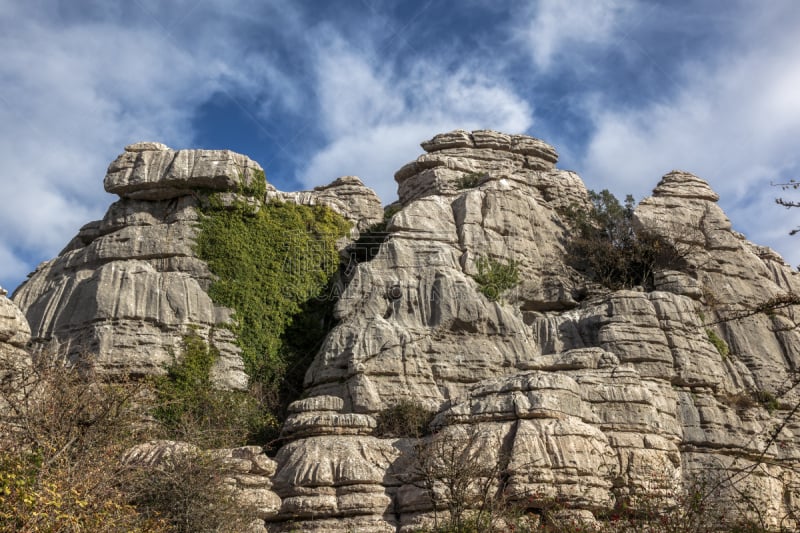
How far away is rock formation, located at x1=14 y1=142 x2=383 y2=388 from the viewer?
23406 mm

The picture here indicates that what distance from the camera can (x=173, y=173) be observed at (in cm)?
2680

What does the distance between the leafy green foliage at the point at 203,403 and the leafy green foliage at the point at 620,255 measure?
12493mm

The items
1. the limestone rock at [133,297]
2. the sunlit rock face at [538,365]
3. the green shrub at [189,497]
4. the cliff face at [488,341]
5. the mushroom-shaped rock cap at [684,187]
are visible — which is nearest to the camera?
the green shrub at [189,497]

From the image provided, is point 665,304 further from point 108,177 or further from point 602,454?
point 108,177

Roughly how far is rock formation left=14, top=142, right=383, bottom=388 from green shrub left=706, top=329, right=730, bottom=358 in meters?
13.4

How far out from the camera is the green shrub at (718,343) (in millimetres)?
25250

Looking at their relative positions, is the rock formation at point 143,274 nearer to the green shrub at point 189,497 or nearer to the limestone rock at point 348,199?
the limestone rock at point 348,199

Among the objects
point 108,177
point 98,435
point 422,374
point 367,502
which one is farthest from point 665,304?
point 108,177

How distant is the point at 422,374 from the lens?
22766 mm

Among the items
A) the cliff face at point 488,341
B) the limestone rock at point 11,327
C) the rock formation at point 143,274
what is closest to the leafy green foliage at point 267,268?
the rock formation at point 143,274

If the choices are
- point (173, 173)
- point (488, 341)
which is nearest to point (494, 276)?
point (488, 341)

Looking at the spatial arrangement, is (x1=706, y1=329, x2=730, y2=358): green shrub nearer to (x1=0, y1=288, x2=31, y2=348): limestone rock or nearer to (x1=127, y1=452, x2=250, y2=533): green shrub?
(x1=127, y1=452, x2=250, y2=533): green shrub

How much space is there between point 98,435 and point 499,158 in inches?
877

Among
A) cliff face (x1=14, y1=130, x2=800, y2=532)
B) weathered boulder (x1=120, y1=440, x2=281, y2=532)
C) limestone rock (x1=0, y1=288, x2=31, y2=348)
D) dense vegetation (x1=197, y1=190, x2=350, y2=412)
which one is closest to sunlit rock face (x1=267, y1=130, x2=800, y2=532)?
cliff face (x1=14, y1=130, x2=800, y2=532)
